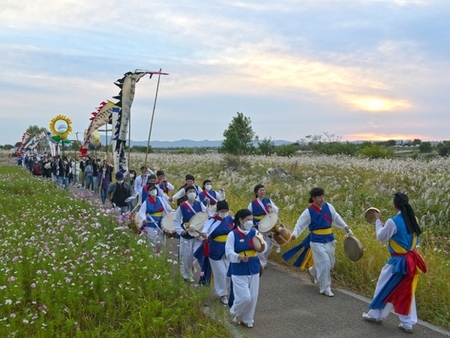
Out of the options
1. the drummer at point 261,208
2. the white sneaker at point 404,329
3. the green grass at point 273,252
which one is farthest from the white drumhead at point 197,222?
the white sneaker at point 404,329

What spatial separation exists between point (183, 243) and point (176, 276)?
180cm

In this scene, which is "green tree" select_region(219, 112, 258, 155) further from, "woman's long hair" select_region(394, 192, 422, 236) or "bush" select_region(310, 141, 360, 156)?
"woman's long hair" select_region(394, 192, 422, 236)

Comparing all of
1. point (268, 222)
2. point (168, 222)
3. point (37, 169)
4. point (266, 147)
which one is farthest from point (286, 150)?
point (168, 222)

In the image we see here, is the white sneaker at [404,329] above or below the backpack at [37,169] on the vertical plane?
above

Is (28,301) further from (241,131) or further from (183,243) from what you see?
(241,131)

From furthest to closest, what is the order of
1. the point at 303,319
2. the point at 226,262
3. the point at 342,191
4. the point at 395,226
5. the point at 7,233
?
the point at 342,191, the point at 7,233, the point at 226,262, the point at 303,319, the point at 395,226

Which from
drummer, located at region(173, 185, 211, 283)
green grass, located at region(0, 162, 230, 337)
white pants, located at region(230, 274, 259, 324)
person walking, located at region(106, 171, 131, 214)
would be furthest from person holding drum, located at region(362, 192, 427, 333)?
person walking, located at region(106, 171, 131, 214)

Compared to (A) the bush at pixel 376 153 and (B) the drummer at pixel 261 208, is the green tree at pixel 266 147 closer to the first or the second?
(A) the bush at pixel 376 153

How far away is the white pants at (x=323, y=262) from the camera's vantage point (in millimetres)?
7629

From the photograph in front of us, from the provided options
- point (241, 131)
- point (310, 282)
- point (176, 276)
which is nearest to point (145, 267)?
point (176, 276)

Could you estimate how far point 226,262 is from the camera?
24.5 ft

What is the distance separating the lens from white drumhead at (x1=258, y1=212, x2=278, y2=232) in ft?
28.8

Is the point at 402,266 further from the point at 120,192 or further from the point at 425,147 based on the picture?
the point at 425,147

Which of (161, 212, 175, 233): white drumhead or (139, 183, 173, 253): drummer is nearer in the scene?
(161, 212, 175, 233): white drumhead
